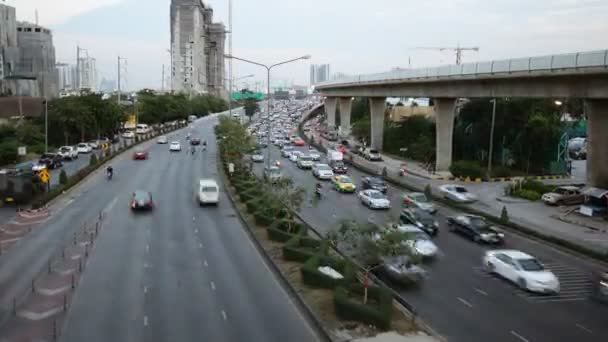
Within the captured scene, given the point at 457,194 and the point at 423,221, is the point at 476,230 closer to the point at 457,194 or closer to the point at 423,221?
the point at 423,221

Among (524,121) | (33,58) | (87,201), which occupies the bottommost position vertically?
(87,201)

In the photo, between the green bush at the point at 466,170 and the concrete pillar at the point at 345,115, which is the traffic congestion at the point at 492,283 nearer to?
the green bush at the point at 466,170

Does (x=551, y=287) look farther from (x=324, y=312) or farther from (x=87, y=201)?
(x=87, y=201)

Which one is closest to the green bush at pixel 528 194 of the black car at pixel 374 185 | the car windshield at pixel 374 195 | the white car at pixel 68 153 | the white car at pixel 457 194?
the white car at pixel 457 194

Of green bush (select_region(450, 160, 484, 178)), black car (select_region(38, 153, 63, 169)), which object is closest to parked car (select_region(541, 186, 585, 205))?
green bush (select_region(450, 160, 484, 178))

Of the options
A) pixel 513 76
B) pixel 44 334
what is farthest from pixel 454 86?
pixel 44 334

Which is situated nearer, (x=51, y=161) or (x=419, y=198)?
(x=419, y=198)

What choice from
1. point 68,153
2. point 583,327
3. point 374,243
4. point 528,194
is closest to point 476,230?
point 583,327
